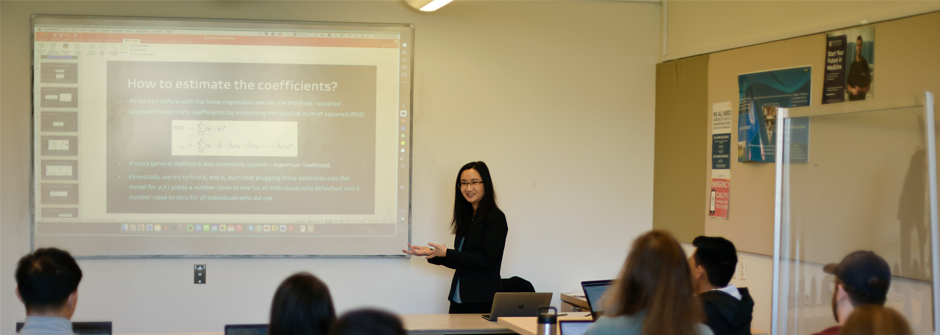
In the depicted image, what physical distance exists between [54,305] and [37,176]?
2.36 metres

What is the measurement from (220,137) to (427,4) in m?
1.57

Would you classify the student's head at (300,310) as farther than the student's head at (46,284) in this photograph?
No

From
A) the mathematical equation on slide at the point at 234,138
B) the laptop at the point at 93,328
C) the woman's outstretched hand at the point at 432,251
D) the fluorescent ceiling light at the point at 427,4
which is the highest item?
the fluorescent ceiling light at the point at 427,4

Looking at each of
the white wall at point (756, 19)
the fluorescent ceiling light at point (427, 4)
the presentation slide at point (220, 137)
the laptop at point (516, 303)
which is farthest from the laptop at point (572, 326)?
the fluorescent ceiling light at point (427, 4)

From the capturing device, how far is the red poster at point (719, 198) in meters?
3.82

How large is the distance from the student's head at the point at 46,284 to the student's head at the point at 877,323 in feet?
7.38

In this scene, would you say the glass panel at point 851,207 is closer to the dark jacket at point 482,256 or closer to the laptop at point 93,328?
the dark jacket at point 482,256

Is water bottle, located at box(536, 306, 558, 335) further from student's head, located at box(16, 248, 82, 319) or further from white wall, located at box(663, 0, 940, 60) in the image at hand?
white wall, located at box(663, 0, 940, 60)

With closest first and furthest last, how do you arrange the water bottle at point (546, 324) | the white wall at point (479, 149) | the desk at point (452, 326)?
the water bottle at point (546, 324)
the desk at point (452, 326)
the white wall at point (479, 149)

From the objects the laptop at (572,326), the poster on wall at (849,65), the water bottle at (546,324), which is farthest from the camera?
the poster on wall at (849,65)

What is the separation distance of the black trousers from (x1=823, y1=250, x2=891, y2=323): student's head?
1.77 meters

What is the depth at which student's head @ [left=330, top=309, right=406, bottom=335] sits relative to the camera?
912 millimetres

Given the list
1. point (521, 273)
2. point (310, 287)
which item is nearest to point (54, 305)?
point (310, 287)

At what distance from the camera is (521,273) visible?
4355 mm
